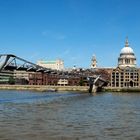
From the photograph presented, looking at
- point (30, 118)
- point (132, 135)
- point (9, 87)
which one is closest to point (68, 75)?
point (9, 87)

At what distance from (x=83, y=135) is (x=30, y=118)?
10.6 m

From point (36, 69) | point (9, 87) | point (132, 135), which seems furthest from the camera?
point (9, 87)

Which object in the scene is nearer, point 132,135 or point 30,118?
point 132,135

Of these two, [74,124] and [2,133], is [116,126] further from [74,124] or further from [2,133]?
[2,133]

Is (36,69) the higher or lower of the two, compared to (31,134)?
higher

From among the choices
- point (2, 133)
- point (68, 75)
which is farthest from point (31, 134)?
point (68, 75)

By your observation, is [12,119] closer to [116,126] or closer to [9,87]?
[116,126]

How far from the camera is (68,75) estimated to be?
144500mm

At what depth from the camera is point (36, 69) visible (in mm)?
89562

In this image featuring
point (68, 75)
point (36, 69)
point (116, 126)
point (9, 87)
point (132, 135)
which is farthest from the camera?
point (9, 87)

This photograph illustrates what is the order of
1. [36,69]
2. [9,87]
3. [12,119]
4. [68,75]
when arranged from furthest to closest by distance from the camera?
[9,87], [68,75], [36,69], [12,119]

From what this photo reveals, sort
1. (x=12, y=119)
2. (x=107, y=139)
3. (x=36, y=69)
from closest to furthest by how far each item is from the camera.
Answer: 1. (x=107, y=139)
2. (x=12, y=119)
3. (x=36, y=69)

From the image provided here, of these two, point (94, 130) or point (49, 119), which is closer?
point (94, 130)

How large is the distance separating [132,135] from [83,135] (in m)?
3.25
